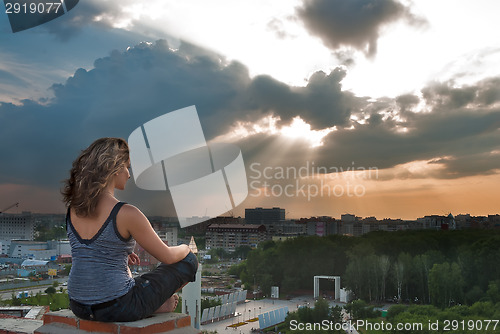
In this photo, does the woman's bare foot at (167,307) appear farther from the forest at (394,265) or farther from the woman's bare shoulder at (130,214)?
the forest at (394,265)

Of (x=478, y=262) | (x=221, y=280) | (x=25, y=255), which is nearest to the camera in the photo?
(x=478, y=262)

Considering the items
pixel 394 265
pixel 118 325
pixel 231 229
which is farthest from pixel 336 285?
pixel 231 229

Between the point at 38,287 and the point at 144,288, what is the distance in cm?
2621

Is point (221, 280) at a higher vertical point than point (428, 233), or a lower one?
lower

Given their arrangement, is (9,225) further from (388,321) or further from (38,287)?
(388,321)

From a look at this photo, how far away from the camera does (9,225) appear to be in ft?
166

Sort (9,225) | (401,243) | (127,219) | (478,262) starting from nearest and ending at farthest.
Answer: (127,219)
(478,262)
(401,243)
(9,225)

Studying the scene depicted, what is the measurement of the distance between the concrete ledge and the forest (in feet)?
61.2

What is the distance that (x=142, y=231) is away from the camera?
51.8 inches

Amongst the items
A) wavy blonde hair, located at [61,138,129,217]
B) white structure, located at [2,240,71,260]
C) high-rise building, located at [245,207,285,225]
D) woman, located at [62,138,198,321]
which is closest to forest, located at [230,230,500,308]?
white structure, located at [2,240,71,260]

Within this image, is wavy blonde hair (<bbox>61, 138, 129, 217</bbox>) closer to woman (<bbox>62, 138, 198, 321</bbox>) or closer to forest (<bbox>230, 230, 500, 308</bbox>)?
woman (<bbox>62, 138, 198, 321</bbox>)

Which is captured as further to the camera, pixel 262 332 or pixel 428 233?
pixel 428 233

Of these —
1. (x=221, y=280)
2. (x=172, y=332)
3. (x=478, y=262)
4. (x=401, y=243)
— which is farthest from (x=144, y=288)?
(x=221, y=280)

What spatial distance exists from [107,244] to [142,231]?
10 cm
